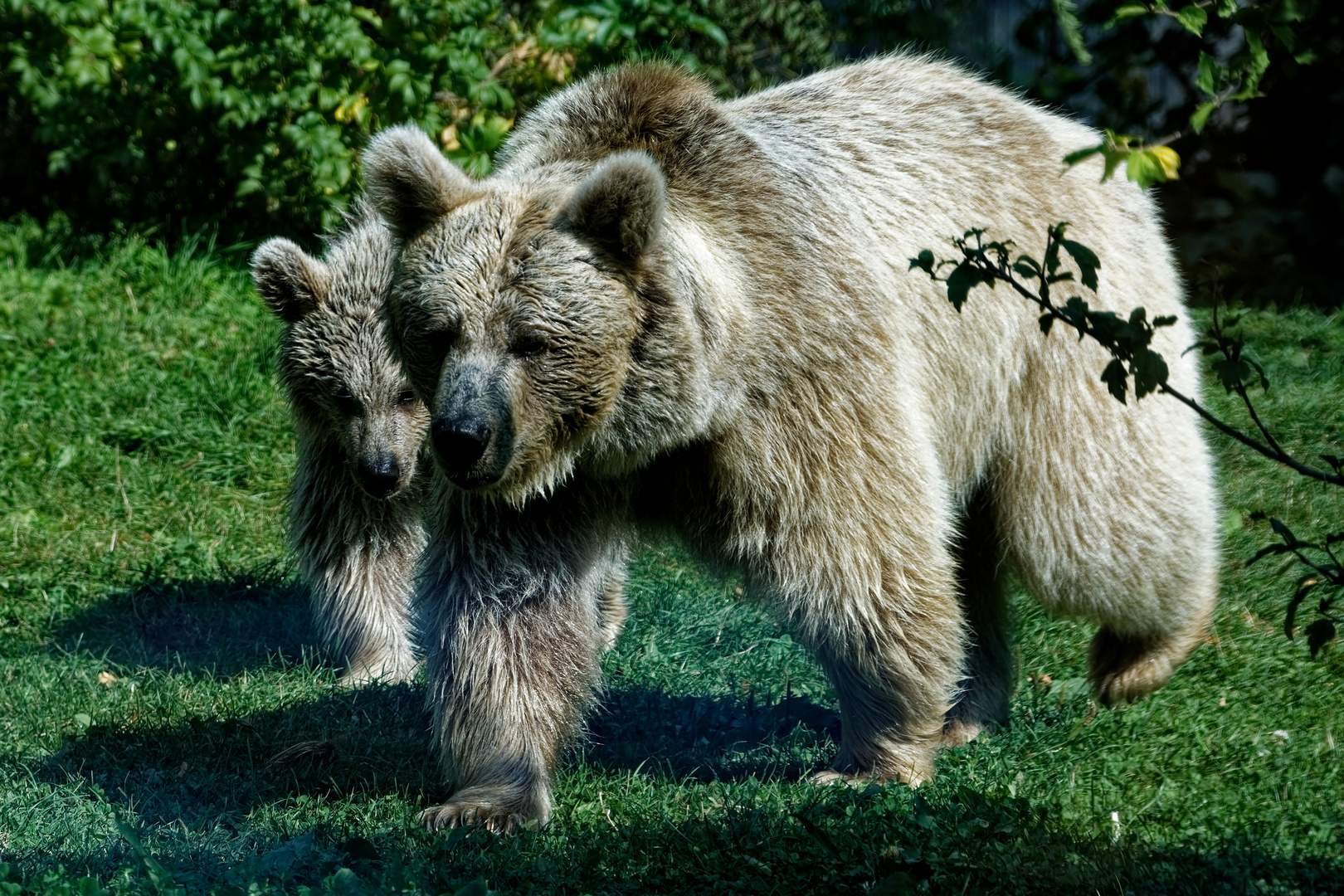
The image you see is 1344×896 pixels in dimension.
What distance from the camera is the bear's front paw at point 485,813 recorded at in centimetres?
387

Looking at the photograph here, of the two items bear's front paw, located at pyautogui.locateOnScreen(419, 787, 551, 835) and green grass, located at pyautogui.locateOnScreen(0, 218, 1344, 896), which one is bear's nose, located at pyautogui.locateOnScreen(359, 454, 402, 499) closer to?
green grass, located at pyautogui.locateOnScreen(0, 218, 1344, 896)

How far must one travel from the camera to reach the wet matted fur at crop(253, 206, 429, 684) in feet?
17.3

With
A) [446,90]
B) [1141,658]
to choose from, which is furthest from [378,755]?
[446,90]

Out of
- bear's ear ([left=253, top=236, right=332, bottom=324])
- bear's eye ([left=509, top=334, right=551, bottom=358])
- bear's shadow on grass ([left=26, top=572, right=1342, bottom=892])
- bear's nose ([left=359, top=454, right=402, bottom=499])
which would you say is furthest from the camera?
bear's ear ([left=253, top=236, right=332, bottom=324])

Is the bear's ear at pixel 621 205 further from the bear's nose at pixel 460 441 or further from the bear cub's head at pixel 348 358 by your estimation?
the bear cub's head at pixel 348 358

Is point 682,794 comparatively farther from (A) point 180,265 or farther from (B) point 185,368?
(A) point 180,265

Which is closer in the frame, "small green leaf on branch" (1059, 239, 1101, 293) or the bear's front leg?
"small green leaf on branch" (1059, 239, 1101, 293)

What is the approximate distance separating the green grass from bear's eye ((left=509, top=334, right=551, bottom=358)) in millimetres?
1226

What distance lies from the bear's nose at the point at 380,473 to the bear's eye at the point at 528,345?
180 centimetres

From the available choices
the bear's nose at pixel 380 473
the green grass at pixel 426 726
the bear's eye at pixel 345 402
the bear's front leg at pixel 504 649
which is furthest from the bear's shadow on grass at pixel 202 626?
the bear's front leg at pixel 504 649

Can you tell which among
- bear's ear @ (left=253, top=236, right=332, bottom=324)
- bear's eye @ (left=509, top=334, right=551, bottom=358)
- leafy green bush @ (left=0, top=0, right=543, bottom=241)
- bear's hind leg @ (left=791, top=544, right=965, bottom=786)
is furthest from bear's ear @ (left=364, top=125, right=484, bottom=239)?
leafy green bush @ (left=0, top=0, right=543, bottom=241)

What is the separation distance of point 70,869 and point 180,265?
216 inches

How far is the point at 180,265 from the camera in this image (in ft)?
27.5

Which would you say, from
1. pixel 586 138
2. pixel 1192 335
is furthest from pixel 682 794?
pixel 1192 335
